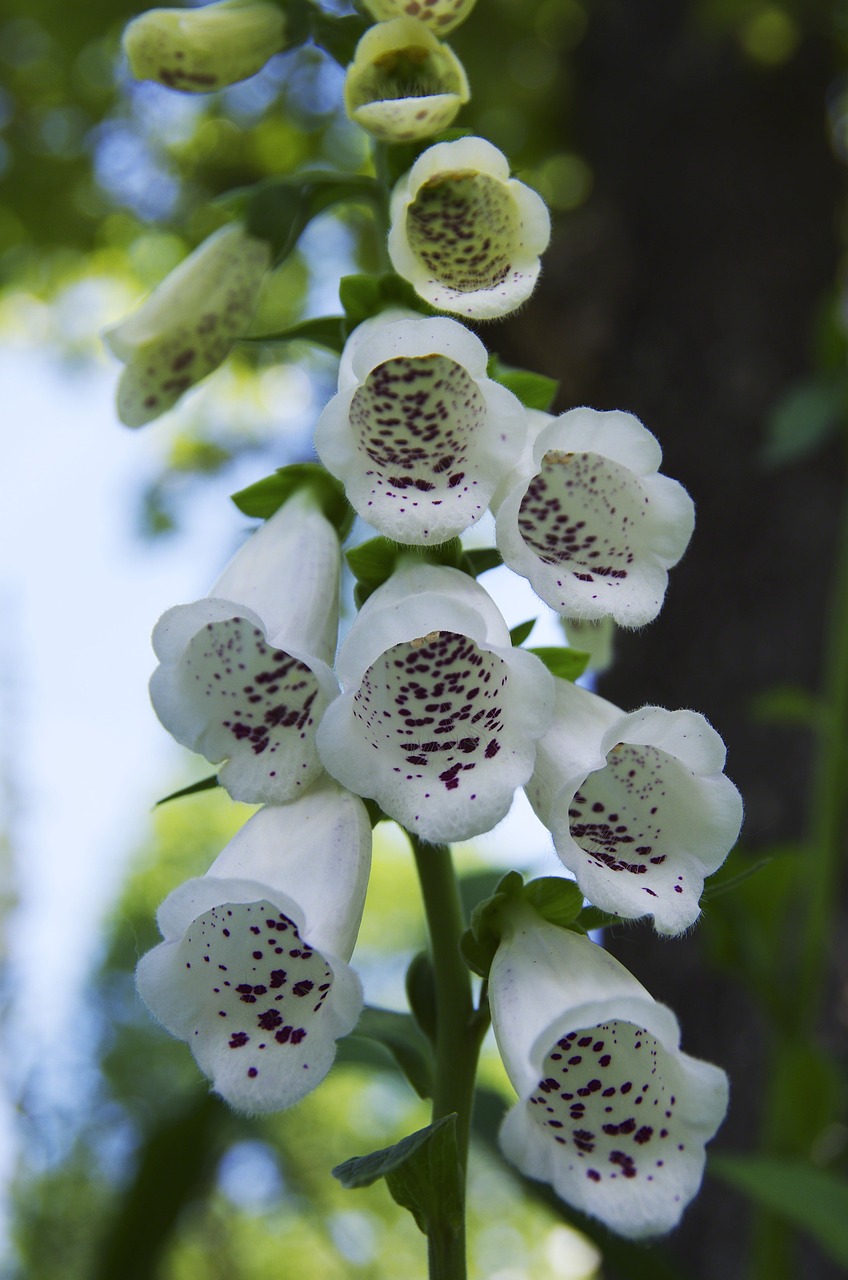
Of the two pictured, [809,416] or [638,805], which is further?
[809,416]

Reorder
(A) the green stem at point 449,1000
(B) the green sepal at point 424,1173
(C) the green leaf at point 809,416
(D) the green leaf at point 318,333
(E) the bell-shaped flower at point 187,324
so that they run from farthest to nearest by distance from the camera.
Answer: (C) the green leaf at point 809,416 < (E) the bell-shaped flower at point 187,324 < (D) the green leaf at point 318,333 < (A) the green stem at point 449,1000 < (B) the green sepal at point 424,1173

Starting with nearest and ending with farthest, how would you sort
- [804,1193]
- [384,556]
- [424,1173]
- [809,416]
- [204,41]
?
1. [424,1173]
2. [384,556]
3. [204,41]
4. [804,1193]
5. [809,416]

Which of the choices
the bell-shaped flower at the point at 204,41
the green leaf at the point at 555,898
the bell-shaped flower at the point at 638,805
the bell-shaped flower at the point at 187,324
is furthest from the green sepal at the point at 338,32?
the green leaf at the point at 555,898

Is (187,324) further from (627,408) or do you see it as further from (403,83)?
(627,408)

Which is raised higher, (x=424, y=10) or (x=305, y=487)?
(x=424, y=10)

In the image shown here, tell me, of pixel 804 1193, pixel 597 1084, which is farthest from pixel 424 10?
pixel 804 1193

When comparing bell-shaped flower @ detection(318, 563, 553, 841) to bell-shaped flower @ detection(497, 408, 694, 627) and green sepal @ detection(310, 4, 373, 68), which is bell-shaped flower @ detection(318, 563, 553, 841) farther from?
green sepal @ detection(310, 4, 373, 68)

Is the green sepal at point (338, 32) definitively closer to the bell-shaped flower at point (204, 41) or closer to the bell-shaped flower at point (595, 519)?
the bell-shaped flower at point (204, 41)

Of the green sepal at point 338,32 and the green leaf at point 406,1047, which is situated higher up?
the green sepal at point 338,32
